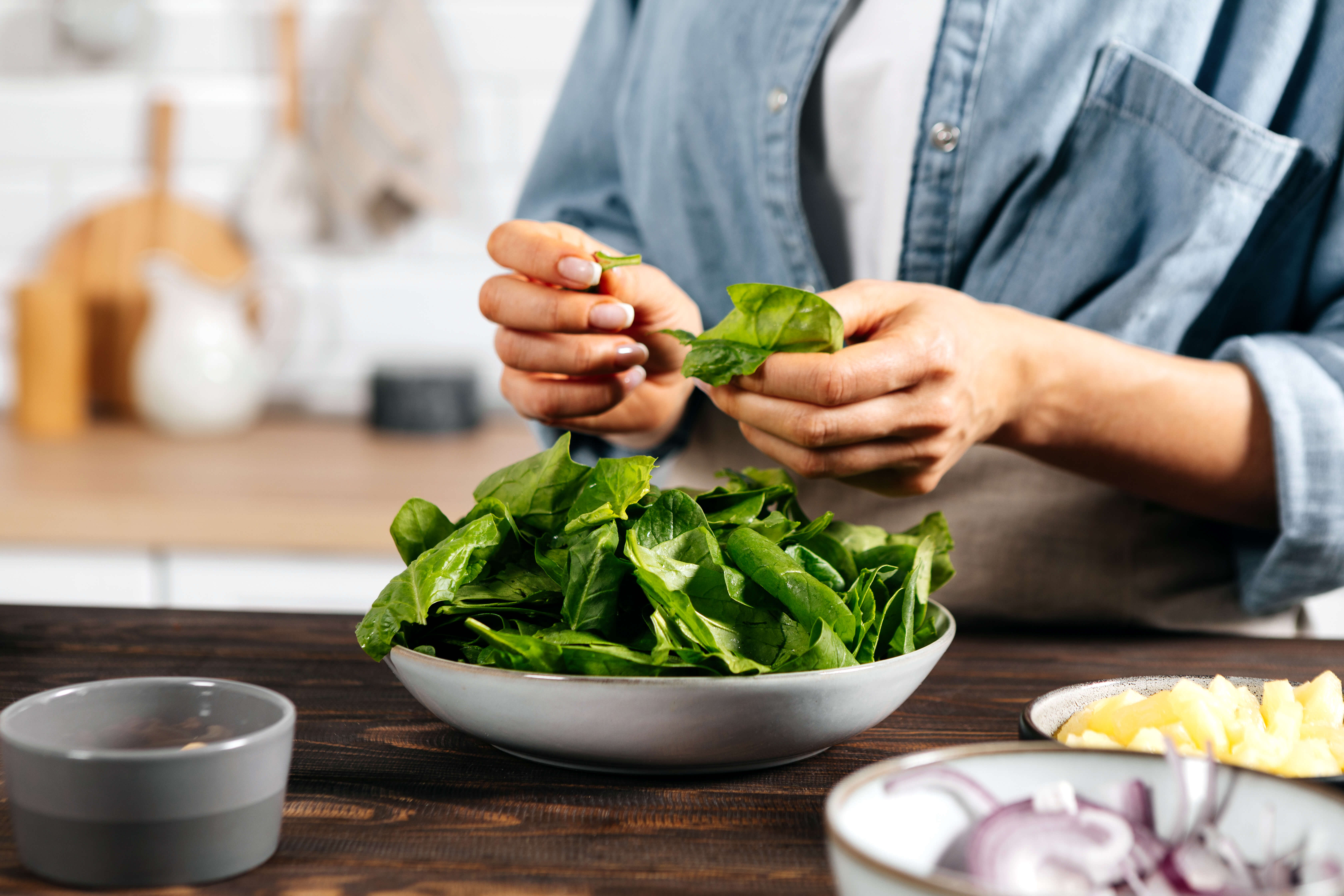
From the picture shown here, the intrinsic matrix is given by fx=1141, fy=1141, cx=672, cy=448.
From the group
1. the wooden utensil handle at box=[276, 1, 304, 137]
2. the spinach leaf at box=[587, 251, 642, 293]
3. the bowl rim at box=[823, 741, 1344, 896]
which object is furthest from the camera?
the wooden utensil handle at box=[276, 1, 304, 137]

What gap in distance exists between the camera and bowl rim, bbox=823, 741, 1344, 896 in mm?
318

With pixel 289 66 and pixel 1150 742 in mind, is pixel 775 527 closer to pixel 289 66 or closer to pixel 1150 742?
pixel 1150 742

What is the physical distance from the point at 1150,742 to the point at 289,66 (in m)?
2.03

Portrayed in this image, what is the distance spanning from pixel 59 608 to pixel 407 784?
0.47 metres

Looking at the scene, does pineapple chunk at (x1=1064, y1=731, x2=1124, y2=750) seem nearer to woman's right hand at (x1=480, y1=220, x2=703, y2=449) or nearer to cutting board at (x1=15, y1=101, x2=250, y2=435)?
woman's right hand at (x1=480, y1=220, x2=703, y2=449)

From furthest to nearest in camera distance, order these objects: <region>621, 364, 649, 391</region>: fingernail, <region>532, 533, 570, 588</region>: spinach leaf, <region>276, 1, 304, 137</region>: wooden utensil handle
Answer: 1. <region>276, 1, 304, 137</region>: wooden utensil handle
2. <region>621, 364, 649, 391</region>: fingernail
3. <region>532, 533, 570, 588</region>: spinach leaf

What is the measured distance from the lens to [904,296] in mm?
729

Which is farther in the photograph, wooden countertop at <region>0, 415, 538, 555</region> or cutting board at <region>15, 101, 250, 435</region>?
cutting board at <region>15, 101, 250, 435</region>

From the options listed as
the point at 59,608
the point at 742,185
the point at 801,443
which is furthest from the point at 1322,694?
the point at 59,608

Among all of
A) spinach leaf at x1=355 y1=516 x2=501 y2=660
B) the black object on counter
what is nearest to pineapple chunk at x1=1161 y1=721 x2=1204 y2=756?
spinach leaf at x1=355 y1=516 x2=501 y2=660

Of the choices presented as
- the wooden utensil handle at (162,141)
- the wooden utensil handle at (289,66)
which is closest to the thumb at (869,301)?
the wooden utensil handle at (289,66)

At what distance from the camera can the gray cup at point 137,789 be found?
1.34 ft

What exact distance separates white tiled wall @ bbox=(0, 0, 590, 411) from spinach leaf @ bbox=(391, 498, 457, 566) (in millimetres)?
1570

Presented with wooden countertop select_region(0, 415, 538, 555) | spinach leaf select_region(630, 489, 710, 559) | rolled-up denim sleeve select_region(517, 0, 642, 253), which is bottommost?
wooden countertop select_region(0, 415, 538, 555)
